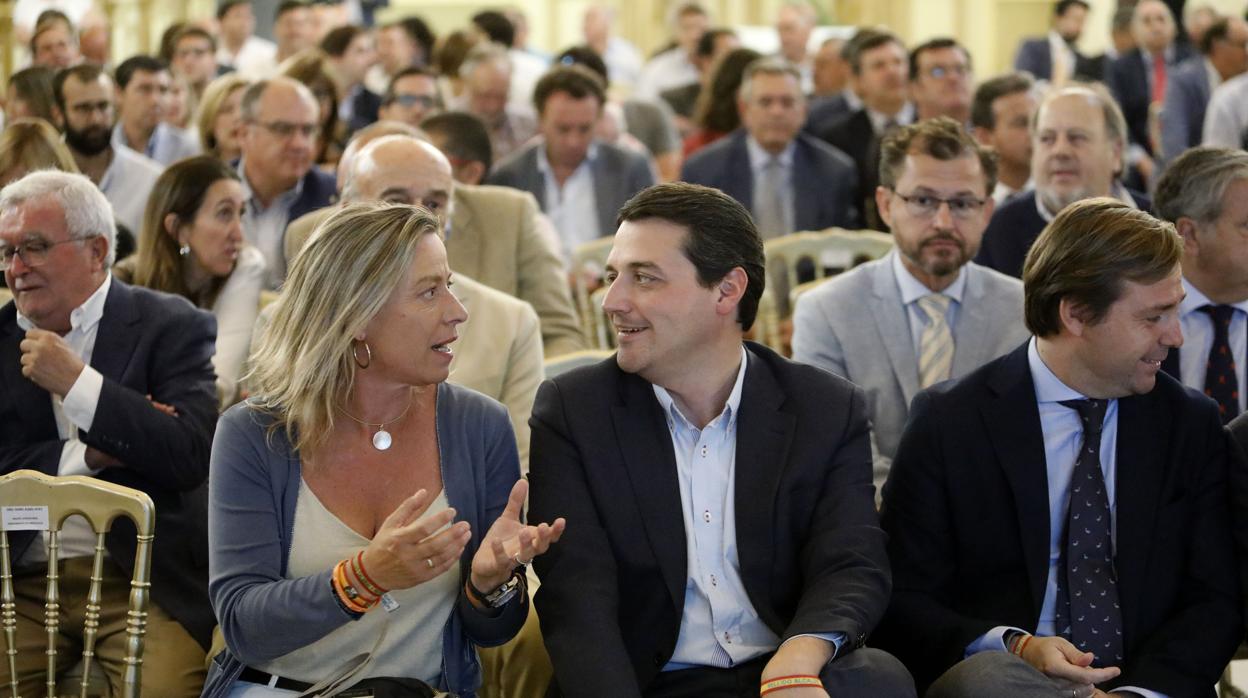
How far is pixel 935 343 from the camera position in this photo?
12.6 feet

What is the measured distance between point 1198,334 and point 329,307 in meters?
2.18

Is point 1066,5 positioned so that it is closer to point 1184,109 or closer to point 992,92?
point 1184,109

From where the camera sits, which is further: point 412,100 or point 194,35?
point 194,35

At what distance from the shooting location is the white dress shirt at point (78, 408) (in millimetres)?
3191

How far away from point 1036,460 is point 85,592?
199cm

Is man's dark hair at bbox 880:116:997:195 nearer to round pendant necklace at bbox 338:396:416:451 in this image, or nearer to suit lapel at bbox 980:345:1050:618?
suit lapel at bbox 980:345:1050:618

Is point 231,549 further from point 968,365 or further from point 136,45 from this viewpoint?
point 136,45

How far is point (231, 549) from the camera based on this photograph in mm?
2604

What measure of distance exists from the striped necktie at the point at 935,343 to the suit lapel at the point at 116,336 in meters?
1.88

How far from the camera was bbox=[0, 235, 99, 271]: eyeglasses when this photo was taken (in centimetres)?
332

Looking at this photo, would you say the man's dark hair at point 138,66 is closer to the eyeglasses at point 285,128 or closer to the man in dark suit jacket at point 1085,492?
the eyeglasses at point 285,128

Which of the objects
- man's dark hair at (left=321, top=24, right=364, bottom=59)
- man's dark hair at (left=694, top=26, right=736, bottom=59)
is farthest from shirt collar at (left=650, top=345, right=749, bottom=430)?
man's dark hair at (left=694, top=26, right=736, bottom=59)

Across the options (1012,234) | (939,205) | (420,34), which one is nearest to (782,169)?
(1012,234)

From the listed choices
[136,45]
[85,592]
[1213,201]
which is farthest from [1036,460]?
[136,45]
